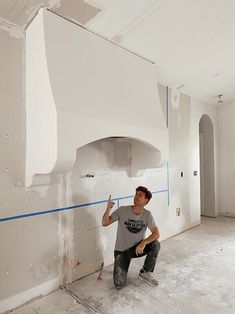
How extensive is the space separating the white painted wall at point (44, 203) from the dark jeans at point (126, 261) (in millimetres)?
352

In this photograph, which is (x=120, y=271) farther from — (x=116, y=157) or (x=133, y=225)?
(x=116, y=157)

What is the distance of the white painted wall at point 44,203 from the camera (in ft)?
5.98

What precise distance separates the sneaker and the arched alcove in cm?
293

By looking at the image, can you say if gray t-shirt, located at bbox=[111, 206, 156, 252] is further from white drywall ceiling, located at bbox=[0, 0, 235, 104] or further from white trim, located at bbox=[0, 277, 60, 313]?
white drywall ceiling, located at bbox=[0, 0, 235, 104]

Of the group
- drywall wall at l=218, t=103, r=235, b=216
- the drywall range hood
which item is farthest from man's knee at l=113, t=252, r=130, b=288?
drywall wall at l=218, t=103, r=235, b=216

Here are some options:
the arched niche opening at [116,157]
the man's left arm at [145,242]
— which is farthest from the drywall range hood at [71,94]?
the man's left arm at [145,242]

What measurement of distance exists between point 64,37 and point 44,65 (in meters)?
0.31

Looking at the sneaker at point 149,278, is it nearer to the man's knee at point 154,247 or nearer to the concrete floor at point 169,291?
the concrete floor at point 169,291

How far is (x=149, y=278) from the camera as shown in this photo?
7.31 ft

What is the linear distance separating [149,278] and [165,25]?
7.89ft

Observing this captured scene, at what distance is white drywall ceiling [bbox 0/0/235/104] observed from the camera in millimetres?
1773

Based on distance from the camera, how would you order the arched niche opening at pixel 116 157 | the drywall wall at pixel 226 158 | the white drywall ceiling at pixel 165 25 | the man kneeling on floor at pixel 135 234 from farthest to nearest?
1. the drywall wall at pixel 226 158
2. the arched niche opening at pixel 116 157
3. the man kneeling on floor at pixel 135 234
4. the white drywall ceiling at pixel 165 25

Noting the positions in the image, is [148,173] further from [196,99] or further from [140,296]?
[196,99]

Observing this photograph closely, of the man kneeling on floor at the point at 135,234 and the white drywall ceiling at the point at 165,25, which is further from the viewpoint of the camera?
the man kneeling on floor at the point at 135,234
